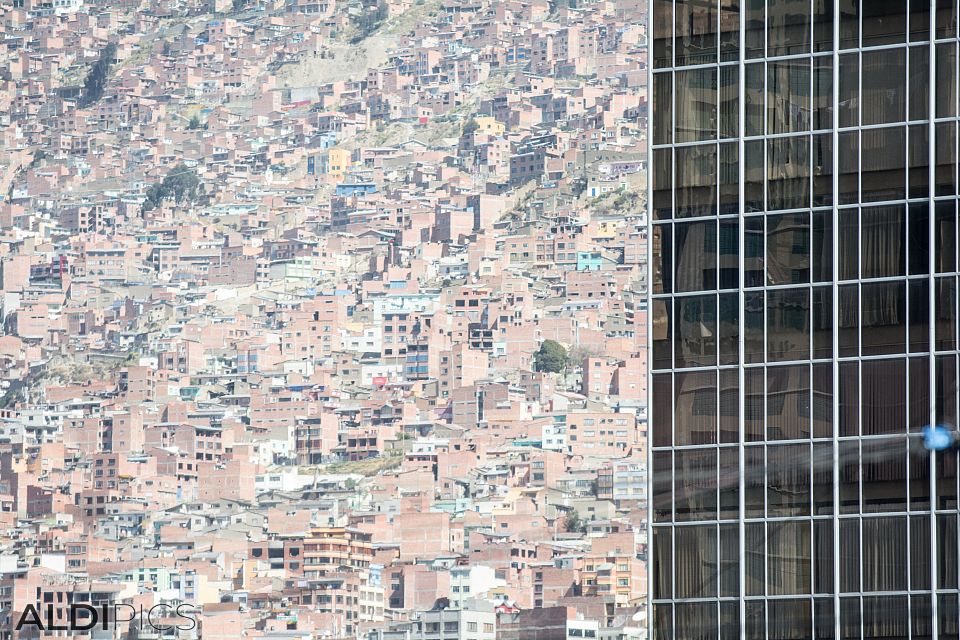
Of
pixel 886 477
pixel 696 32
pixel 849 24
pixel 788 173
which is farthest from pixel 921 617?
pixel 696 32

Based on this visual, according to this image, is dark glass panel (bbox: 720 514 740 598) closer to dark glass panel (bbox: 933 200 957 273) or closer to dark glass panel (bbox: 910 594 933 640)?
dark glass panel (bbox: 910 594 933 640)

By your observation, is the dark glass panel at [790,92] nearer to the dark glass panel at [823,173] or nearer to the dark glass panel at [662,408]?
the dark glass panel at [823,173]

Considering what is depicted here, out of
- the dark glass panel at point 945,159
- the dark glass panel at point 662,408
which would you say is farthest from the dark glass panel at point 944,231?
the dark glass panel at point 662,408

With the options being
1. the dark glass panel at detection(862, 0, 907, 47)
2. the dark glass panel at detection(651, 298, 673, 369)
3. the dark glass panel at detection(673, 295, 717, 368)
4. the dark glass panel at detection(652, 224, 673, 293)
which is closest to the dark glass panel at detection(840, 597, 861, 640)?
the dark glass panel at detection(673, 295, 717, 368)

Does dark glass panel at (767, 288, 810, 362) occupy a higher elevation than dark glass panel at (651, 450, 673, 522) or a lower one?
higher

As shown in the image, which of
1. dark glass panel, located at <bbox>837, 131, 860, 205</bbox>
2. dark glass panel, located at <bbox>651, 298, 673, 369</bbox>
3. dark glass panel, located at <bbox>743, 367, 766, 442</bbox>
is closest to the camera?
dark glass panel, located at <bbox>837, 131, 860, 205</bbox>
